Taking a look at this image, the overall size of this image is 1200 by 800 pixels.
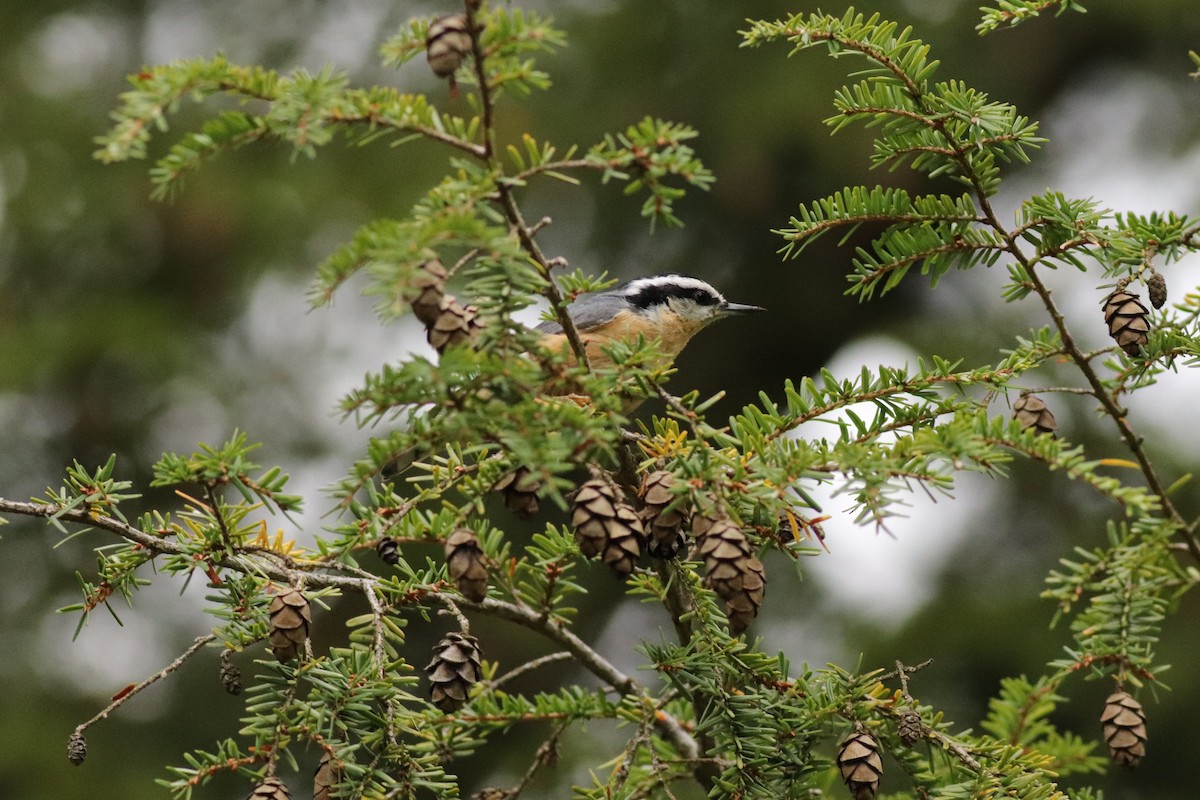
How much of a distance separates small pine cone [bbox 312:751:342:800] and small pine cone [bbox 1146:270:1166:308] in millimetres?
1404

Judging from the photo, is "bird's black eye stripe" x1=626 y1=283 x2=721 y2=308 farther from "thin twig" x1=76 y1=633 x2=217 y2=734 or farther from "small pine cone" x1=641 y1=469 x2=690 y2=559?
"thin twig" x1=76 y1=633 x2=217 y2=734

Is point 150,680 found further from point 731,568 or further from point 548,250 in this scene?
point 548,250

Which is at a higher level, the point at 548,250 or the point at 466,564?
the point at 548,250

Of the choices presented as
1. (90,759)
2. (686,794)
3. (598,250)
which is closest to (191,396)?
(90,759)

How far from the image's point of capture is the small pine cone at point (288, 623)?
163 cm

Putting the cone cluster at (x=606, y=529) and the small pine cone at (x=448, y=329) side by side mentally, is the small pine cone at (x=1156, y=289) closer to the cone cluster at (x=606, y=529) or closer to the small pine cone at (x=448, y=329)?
the cone cluster at (x=606, y=529)

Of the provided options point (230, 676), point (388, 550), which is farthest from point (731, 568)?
point (230, 676)

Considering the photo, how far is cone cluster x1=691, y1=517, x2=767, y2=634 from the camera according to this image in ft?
5.12

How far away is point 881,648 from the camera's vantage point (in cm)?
569

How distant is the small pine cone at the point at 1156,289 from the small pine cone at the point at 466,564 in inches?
43.6

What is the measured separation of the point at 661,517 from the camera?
67.6 inches

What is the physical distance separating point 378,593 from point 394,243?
0.70 metres

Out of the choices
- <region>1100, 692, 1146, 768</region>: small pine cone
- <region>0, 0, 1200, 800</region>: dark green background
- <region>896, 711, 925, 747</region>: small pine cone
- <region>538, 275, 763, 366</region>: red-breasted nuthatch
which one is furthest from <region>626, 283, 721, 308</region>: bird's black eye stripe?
<region>1100, 692, 1146, 768</region>: small pine cone

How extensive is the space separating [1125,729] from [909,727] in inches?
11.6
